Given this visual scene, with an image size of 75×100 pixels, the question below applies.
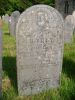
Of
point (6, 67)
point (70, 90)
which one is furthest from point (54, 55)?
point (6, 67)

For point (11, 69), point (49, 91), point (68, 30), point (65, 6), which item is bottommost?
point (49, 91)

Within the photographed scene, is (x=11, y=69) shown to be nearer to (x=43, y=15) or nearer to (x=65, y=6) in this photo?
(x=43, y=15)

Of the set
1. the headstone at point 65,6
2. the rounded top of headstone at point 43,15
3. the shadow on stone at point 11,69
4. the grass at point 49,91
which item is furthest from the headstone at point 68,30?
the headstone at point 65,6

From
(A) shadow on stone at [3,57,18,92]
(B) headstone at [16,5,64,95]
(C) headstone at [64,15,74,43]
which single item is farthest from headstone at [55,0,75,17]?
(B) headstone at [16,5,64,95]

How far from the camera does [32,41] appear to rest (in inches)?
272

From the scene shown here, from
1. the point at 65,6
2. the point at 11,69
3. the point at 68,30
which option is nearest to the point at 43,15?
the point at 11,69

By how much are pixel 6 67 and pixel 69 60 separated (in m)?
1.95

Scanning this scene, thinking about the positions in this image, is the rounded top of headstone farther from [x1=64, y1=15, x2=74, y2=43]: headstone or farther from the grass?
[x1=64, y1=15, x2=74, y2=43]: headstone

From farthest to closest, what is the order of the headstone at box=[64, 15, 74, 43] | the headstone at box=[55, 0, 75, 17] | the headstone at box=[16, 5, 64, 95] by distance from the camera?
the headstone at box=[55, 0, 75, 17] < the headstone at box=[64, 15, 74, 43] < the headstone at box=[16, 5, 64, 95]

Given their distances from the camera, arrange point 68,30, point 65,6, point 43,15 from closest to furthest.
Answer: point 43,15, point 68,30, point 65,6

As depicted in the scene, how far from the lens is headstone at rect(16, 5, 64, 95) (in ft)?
22.4

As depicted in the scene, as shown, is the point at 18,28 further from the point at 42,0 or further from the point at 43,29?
the point at 42,0

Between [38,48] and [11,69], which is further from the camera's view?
[11,69]

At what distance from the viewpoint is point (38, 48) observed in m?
7.00
